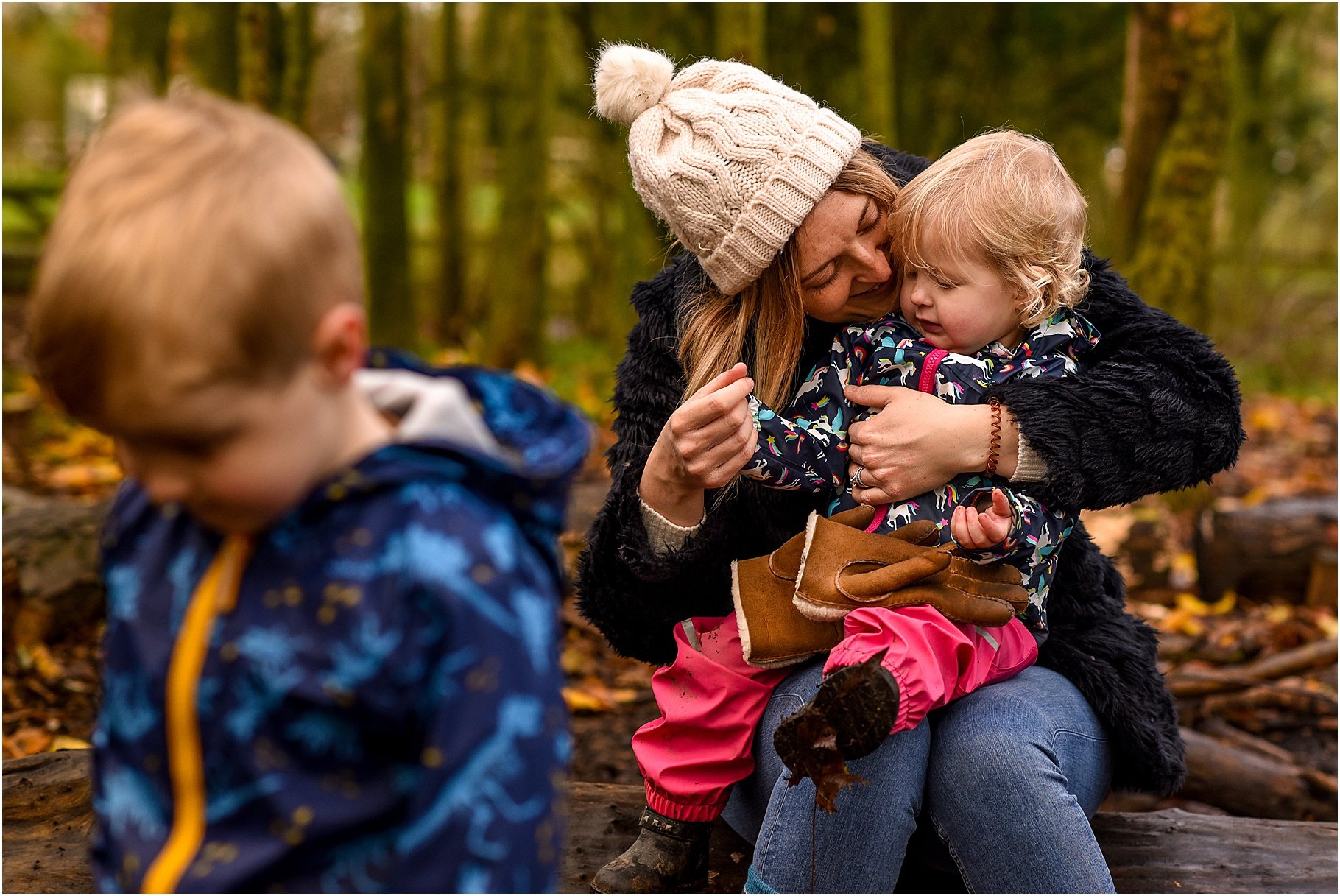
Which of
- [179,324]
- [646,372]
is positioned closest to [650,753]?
[646,372]

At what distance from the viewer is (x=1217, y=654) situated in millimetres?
4312

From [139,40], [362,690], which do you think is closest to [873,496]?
[362,690]

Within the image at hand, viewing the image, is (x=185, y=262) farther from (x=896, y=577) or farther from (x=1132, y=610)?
(x=1132, y=610)

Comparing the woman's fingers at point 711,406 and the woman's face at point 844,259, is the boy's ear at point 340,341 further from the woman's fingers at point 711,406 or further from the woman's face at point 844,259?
the woman's face at point 844,259

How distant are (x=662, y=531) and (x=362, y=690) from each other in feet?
3.82

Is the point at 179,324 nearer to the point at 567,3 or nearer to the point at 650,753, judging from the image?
the point at 650,753

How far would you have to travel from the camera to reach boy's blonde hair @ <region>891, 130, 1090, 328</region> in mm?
2307

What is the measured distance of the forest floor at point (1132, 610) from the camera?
360 cm

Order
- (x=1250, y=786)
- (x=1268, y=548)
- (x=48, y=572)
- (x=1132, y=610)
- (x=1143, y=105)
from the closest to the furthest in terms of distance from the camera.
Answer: (x=1250, y=786), (x=48, y=572), (x=1268, y=548), (x=1132, y=610), (x=1143, y=105)

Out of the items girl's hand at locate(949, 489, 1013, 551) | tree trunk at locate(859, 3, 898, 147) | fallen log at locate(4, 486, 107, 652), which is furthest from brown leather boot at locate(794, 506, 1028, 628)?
tree trunk at locate(859, 3, 898, 147)

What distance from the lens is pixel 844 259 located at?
2416mm

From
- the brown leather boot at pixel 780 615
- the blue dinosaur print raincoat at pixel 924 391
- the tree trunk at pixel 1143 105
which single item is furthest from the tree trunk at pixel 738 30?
the brown leather boot at pixel 780 615

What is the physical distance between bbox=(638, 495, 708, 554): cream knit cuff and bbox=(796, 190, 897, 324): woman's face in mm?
557

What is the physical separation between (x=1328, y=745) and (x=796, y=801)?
2586 mm
